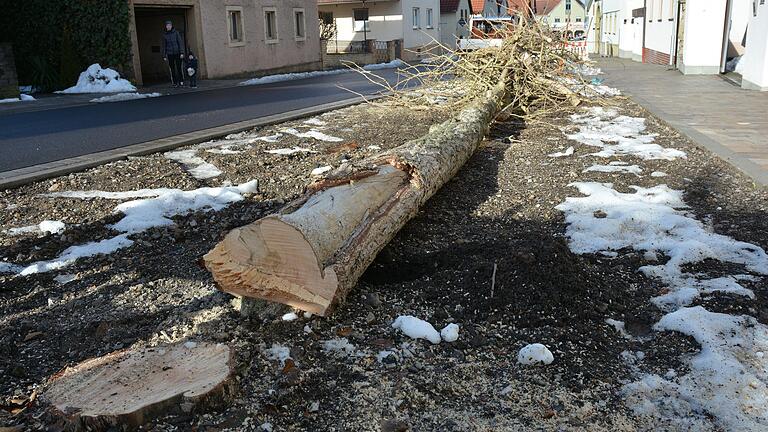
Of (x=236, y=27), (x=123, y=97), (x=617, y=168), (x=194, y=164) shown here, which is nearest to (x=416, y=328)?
(x=617, y=168)

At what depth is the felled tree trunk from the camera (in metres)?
3.24

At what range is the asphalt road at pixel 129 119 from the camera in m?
8.75

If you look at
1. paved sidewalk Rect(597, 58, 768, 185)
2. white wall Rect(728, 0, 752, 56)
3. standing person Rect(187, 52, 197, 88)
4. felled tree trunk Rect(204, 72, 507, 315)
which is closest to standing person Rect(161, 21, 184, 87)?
standing person Rect(187, 52, 197, 88)

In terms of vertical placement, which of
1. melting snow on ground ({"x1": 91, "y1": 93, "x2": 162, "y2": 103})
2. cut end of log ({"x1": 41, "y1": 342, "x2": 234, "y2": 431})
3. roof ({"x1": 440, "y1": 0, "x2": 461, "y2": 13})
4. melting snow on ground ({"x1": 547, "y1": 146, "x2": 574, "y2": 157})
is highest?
roof ({"x1": 440, "y1": 0, "x2": 461, "y2": 13})

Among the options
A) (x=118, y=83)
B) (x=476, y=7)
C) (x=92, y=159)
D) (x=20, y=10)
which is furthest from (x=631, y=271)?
(x=476, y=7)

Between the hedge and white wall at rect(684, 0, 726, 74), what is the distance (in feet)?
53.5

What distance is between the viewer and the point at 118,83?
1903 cm

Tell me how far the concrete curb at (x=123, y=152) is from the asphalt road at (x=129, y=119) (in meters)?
0.37

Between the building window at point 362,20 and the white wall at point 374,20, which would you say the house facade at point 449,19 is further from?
the building window at point 362,20

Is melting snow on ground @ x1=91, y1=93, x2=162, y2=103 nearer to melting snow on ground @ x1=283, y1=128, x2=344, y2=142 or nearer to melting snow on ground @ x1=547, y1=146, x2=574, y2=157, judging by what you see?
melting snow on ground @ x1=283, y1=128, x2=344, y2=142

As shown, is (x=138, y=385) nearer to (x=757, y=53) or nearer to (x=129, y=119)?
(x=129, y=119)

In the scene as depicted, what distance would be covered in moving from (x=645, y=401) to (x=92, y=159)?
22.0ft

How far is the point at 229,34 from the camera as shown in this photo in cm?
2466

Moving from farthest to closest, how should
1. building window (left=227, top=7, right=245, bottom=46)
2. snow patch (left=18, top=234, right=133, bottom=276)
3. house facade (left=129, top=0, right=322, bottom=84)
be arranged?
building window (left=227, top=7, right=245, bottom=46) < house facade (left=129, top=0, right=322, bottom=84) < snow patch (left=18, top=234, right=133, bottom=276)
